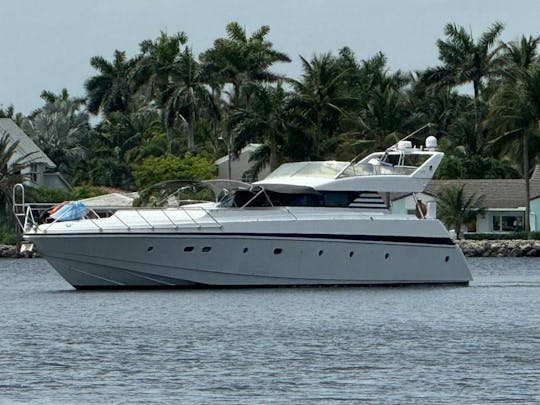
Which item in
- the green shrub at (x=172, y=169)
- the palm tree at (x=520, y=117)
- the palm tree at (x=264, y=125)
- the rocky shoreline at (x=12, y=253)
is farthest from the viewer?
the green shrub at (x=172, y=169)

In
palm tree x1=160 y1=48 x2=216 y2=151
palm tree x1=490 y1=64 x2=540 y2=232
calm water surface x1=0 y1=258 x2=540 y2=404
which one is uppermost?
palm tree x1=160 y1=48 x2=216 y2=151

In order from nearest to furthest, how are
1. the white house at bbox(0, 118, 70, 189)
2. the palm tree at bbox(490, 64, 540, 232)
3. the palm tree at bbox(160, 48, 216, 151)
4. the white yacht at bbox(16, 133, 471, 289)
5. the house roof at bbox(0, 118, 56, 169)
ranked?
the white yacht at bbox(16, 133, 471, 289) < the palm tree at bbox(490, 64, 540, 232) < the palm tree at bbox(160, 48, 216, 151) < the white house at bbox(0, 118, 70, 189) < the house roof at bbox(0, 118, 56, 169)

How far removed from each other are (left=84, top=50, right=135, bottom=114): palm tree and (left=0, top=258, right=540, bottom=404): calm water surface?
69.4 metres

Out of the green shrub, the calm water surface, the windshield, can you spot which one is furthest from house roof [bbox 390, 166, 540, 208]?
the windshield

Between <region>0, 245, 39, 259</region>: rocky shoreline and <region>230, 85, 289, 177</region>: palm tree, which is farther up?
<region>230, 85, 289, 177</region>: palm tree

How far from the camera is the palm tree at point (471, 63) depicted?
10056 centimetres

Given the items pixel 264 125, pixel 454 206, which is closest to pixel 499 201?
pixel 454 206

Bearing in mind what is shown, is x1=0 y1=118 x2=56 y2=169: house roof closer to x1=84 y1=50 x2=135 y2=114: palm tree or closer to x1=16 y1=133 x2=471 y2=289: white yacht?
x1=84 y1=50 x2=135 y2=114: palm tree

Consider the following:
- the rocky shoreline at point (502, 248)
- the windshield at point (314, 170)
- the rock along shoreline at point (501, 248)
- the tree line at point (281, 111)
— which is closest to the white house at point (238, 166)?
the tree line at point (281, 111)

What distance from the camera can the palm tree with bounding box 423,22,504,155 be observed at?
101 metres

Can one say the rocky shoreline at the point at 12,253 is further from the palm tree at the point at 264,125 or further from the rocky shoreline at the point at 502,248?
the rocky shoreline at the point at 502,248

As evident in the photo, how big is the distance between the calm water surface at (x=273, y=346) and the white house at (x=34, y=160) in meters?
52.4

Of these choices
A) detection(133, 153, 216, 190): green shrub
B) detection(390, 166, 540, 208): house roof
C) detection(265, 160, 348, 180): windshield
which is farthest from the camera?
detection(133, 153, 216, 190): green shrub

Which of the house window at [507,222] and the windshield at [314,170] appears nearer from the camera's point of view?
the windshield at [314,170]
